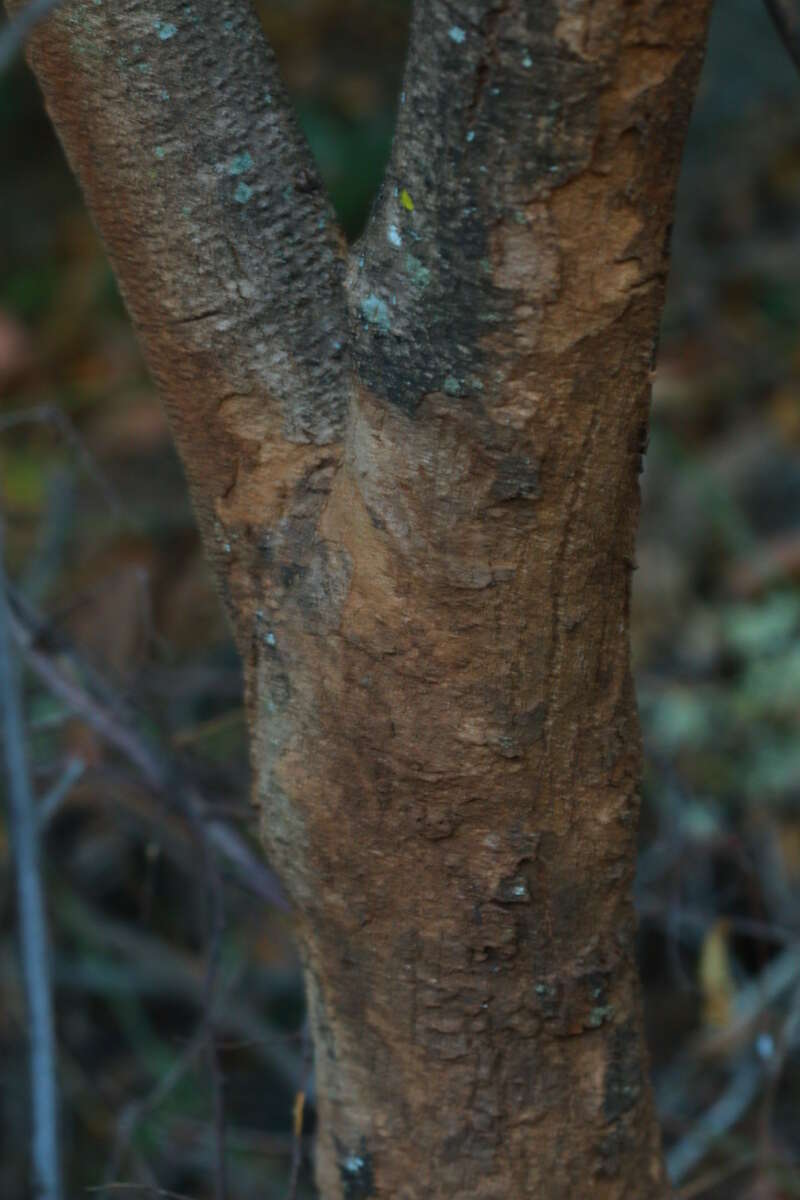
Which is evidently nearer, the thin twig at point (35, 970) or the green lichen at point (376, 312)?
the green lichen at point (376, 312)

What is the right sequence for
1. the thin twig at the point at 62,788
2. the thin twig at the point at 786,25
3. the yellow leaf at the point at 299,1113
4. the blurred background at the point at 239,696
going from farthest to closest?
the blurred background at the point at 239,696, the thin twig at the point at 62,788, the yellow leaf at the point at 299,1113, the thin twig at the point at 786,25

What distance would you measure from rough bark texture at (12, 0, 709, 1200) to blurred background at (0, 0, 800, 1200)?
20cm

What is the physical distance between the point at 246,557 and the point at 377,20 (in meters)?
2.47

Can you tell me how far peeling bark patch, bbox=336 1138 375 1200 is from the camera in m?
0.87

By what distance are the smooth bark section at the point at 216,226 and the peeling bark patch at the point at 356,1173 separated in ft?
1.38

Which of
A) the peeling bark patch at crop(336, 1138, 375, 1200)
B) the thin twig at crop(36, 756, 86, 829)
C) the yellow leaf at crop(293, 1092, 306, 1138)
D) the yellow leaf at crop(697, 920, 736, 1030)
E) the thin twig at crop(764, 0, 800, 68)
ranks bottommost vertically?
the yellow leaf at crop(697, 920, 736, 1030)

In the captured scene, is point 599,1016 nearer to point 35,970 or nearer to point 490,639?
point 490,639

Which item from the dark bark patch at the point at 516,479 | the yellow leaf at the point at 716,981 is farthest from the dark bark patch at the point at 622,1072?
the yellow leaf at the point at 716,981

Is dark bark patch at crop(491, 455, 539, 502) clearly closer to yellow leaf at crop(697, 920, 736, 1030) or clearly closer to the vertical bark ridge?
the vertical bark ridge

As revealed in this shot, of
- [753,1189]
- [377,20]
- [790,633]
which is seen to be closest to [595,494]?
[753,1189]

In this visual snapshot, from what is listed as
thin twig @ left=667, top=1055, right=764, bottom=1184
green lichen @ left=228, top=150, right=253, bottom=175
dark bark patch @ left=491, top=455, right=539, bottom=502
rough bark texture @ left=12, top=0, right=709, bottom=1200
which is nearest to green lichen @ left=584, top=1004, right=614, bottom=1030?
rough bark texture @ left=12, top=0, right=709, bottom=1200

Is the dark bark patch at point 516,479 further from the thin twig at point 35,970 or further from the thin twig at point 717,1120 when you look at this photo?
the thin twig at point 717,1120

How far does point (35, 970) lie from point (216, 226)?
68cm

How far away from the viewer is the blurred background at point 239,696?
4.27 ft
